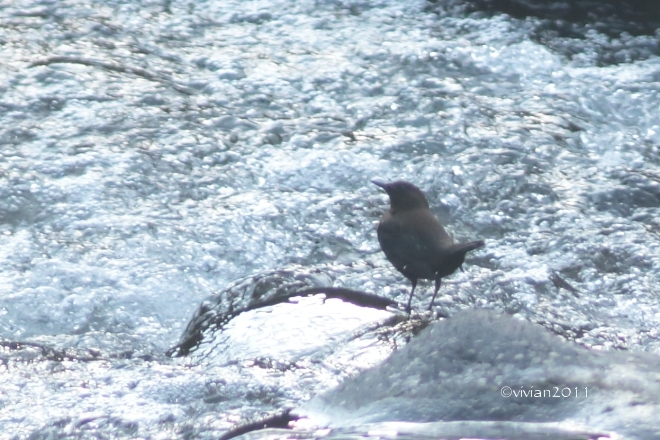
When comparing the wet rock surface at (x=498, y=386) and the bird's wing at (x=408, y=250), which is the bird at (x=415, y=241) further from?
the wet rock surface at (x=498, y=386)

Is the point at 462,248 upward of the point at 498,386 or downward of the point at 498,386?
downward

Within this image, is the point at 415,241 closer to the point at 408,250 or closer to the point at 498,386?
the point at 408,250

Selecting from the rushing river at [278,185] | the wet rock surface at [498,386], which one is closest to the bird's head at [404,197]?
the rushing river at [278,185]

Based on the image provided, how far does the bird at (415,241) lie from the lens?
12.2 ft

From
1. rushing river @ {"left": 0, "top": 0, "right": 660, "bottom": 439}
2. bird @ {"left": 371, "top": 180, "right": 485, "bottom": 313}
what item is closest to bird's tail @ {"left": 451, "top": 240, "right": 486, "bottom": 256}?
bird @ {"left": 371, "top": 180, "right": 485, "bottom": 313}

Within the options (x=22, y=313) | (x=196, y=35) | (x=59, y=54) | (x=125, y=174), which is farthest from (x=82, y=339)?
(x=196, y=35)

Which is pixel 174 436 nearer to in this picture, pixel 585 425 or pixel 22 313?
pixel 585 425

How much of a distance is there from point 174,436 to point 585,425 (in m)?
1.05

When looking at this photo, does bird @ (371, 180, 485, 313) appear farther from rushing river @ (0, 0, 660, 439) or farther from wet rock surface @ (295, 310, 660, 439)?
wet rock surface @ (295, 310, 660, 439)

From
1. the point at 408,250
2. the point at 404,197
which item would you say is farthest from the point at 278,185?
the point at 408,250

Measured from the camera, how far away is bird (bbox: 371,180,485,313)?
3717 millimetres

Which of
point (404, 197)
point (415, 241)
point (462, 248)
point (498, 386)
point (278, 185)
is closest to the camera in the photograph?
point (498, 386)

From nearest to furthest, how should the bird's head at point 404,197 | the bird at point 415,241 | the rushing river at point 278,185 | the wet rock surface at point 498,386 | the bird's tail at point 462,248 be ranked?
1. the wet rock surface at point 498,386
2. the rushing river at point 278,185
3. the bird's tail at point 462,248
4. the bird at point 415,241
5. the bird's head at point 404,197

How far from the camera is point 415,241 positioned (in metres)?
3.82
